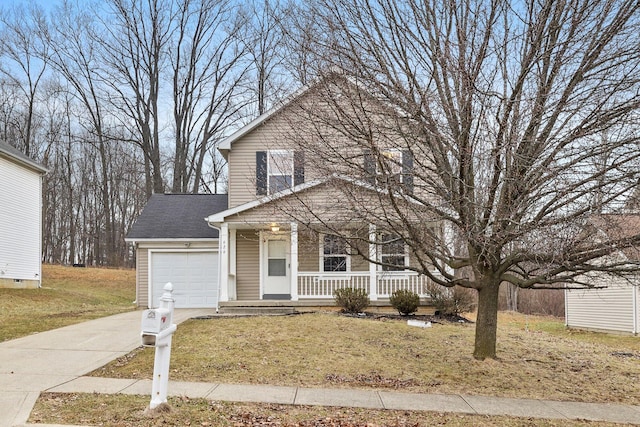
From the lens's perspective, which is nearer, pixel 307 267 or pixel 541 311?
pixel 307 267

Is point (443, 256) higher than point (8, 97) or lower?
lower

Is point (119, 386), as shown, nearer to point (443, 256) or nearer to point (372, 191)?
point (372, 191)

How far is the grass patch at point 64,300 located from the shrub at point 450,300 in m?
9.02

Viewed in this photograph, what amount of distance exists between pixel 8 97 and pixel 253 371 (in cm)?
3378

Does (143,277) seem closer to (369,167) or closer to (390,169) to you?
(369,167)

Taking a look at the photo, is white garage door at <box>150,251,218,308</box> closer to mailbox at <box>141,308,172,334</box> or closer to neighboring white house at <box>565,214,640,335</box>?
neighboring white house at <box>565,214,640,335</box>

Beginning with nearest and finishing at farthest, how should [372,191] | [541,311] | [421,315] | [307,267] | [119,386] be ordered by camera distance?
[119,386] → [372,191] → [421,315] → [307,267] → [541,311]

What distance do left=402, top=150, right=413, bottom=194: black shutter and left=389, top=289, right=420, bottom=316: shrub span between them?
249 inches

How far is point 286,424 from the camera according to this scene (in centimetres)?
551

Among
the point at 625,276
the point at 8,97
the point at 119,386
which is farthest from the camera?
the point at 8,97

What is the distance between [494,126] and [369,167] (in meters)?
1.84

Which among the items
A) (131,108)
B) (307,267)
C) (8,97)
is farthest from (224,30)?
(307,267)

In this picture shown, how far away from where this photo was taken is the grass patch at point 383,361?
300 inches

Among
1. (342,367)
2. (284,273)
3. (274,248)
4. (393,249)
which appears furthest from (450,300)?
(342,367)
